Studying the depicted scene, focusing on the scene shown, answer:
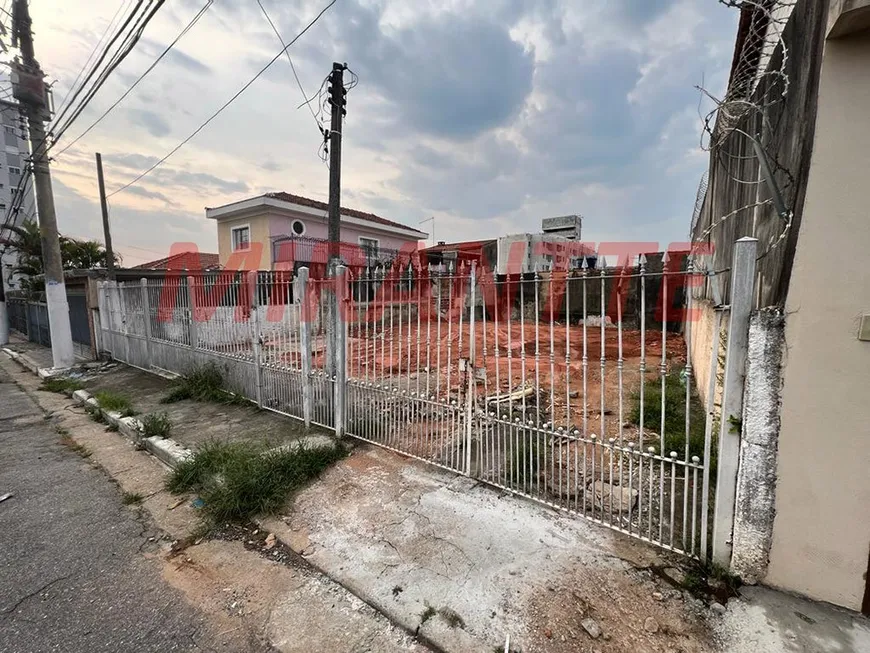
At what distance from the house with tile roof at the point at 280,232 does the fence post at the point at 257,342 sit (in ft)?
38.6

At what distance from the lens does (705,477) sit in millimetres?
2176

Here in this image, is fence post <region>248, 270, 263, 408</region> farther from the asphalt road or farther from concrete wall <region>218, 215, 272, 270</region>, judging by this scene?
concrete wall <region>218, 215, 272, 270</region>

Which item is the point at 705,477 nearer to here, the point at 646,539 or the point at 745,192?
the point at 646,539

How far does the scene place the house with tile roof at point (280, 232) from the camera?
707 inches

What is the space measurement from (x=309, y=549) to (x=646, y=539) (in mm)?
2220

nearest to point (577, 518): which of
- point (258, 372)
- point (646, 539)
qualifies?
point (646, 539)

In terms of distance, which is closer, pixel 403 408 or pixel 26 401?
pixel 403 408

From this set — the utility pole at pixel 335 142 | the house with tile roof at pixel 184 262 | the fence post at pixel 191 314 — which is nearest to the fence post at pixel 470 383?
the fence post at pixel 191 314

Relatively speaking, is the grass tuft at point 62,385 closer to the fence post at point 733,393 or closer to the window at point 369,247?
the fence post at point 733,393

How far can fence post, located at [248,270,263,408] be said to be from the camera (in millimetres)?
4922

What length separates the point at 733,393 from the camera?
2.08 m

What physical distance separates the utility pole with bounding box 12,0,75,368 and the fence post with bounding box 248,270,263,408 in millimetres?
7505

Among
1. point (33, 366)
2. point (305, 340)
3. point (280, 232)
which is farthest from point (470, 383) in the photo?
point (280, 232)

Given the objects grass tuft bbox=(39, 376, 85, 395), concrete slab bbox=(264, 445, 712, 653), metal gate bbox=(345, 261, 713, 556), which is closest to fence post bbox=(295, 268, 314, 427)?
metal gate bbox=(345, 261, 713, 556)
